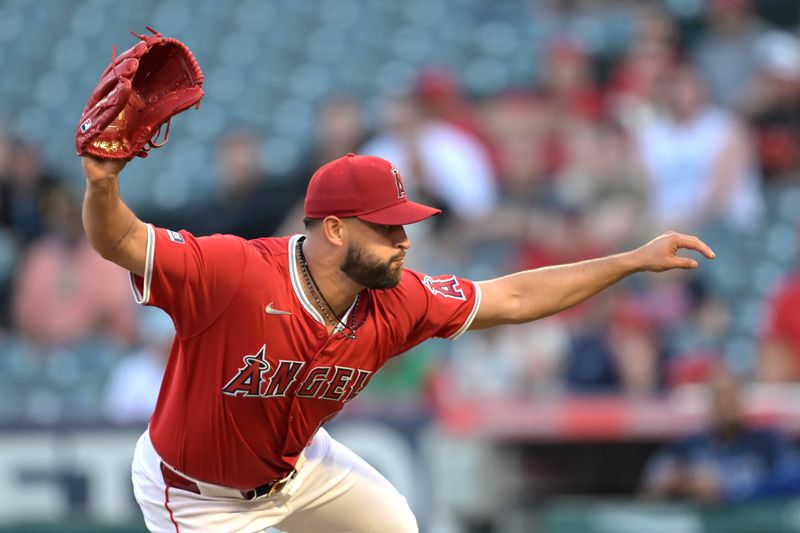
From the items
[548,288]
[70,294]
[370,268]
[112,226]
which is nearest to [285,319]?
[370,268]

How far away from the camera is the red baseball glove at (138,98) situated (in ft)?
12.1

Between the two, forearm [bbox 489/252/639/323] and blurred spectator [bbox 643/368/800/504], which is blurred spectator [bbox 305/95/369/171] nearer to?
blurred spectator [bbox 643/368/800/504]

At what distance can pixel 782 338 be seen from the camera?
7.42 meters

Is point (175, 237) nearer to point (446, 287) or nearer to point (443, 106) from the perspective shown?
point (446, 287)

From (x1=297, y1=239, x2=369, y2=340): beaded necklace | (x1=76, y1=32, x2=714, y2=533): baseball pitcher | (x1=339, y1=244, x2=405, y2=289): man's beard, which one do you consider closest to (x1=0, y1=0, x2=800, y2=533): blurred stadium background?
(x1=76, y1=32, x2=714, y2=533): baseball pitcher

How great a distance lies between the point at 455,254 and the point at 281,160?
274 centimetres

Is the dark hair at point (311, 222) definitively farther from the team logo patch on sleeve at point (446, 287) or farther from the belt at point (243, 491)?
the belt at point (243, 491)

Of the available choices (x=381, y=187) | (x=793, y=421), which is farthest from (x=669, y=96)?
(x=381, y=187)

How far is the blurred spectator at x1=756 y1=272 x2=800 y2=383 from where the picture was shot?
7.30 m

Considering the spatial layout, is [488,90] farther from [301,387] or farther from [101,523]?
[301,387]

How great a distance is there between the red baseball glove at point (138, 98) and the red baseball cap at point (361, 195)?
1.74 feet

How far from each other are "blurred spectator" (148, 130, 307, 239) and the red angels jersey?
5.11 metres

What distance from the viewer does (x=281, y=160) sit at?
11156 mm

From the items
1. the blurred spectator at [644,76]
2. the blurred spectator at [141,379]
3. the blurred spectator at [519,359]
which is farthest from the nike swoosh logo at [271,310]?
the blurred spectator at [644,76]
